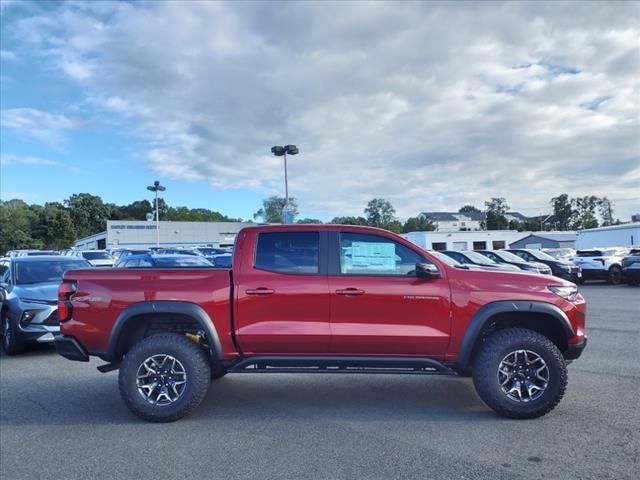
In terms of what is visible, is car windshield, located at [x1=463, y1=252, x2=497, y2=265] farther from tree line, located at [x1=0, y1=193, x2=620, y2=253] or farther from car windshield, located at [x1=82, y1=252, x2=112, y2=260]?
tree line, located at [x1=0, y1=193, x2=620, y2=253]

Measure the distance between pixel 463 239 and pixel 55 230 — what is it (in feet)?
208

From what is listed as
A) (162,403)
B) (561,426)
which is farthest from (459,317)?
(162,403)

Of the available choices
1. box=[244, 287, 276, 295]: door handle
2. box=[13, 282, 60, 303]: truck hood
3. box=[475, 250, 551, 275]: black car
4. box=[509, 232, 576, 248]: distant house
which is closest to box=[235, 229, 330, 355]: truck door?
box=[244, 287, 276, 295]: door handle

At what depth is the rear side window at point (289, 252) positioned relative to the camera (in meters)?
4.84

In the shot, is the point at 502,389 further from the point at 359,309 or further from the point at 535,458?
the point at 359,309

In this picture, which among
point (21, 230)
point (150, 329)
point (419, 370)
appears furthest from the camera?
point (21, 230)

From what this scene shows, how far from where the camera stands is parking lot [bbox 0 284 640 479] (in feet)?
11.9

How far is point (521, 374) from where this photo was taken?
15.1ft

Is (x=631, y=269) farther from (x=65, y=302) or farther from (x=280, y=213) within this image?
(x=280, y=213)

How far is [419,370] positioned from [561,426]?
4.46 feet

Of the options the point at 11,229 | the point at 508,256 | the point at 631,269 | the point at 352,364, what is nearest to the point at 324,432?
the point at 352,364

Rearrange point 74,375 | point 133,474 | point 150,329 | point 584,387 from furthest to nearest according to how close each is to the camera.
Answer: point 74,375 → point 584,387 → point 150,329 → point 133,474

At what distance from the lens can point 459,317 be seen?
4.62 meters

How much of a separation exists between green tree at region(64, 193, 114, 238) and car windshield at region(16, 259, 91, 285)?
107279 mm
